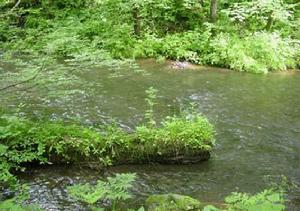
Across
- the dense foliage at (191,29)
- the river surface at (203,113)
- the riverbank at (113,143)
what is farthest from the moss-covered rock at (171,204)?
the dense foliage at (191,29)

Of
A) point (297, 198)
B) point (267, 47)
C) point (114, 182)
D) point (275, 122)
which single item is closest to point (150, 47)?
point (267, 47)

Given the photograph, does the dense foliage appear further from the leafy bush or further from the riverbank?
the riverbank

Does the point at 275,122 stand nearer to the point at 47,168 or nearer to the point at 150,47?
the point at 47,168

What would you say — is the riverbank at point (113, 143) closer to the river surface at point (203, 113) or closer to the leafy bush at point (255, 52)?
the river surface at point (203, 113)

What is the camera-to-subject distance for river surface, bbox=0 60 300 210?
21.4 ft

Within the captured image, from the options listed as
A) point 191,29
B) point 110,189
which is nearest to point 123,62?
point 110,189

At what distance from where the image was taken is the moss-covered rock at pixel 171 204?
5.18m

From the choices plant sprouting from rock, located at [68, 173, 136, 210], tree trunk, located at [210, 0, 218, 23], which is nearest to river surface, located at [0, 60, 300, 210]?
plant sprouting from rock, located at [68, 173, 136, 210]

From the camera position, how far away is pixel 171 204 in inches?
207

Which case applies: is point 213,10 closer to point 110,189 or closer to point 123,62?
point 123,62

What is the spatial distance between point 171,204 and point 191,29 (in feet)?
42.6

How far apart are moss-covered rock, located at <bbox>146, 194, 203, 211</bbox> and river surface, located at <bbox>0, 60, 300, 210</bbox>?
618 mm

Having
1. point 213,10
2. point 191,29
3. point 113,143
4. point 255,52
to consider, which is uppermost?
point 213,10

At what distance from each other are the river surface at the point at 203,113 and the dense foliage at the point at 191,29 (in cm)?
95
